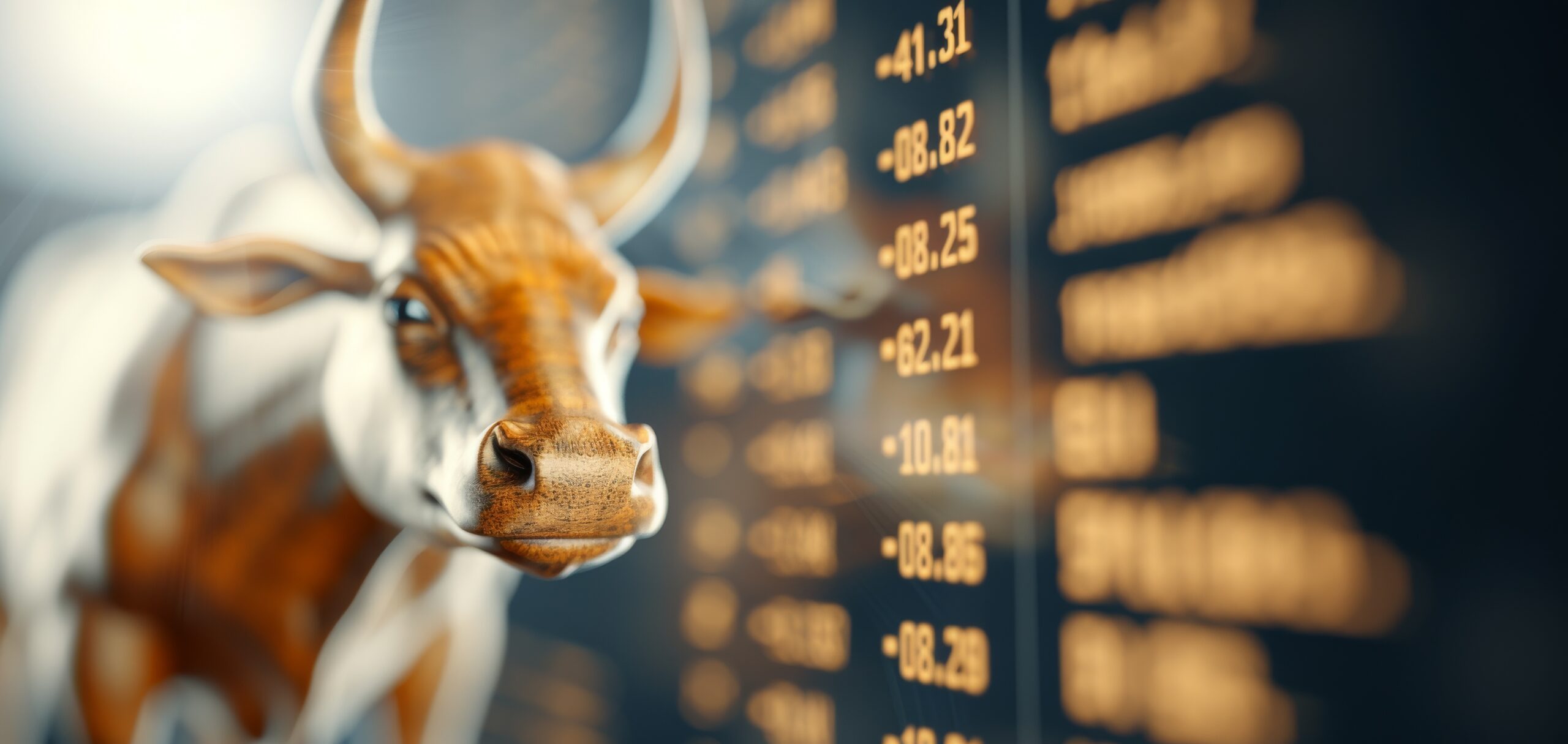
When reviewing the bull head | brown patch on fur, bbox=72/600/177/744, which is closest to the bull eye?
the bull head

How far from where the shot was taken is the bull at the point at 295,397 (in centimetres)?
67

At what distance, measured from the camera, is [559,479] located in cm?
54

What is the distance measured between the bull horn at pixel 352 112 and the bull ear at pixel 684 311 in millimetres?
201

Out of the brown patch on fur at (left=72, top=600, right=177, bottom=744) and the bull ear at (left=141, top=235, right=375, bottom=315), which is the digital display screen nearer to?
the bull ear at (left=141, top=235, right=375, bottom=315)

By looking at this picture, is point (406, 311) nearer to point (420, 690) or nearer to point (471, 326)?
point (471, 326)

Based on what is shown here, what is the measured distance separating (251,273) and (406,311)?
0.39 feet

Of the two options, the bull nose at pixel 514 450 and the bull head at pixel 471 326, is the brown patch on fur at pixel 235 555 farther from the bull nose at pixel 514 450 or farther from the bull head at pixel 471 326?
the bull nose at pixel 514 450

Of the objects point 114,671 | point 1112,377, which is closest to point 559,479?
point 1112,377

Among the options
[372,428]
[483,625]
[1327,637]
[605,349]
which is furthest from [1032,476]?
[483,625]

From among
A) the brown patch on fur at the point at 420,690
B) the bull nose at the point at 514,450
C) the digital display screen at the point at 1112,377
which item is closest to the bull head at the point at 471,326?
the bull nose at the point at 514,450

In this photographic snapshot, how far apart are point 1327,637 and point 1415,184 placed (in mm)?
194

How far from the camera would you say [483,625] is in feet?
3.25

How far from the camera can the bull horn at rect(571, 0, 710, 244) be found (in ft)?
2.71

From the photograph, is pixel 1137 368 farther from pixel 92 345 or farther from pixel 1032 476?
pixel 92 345
